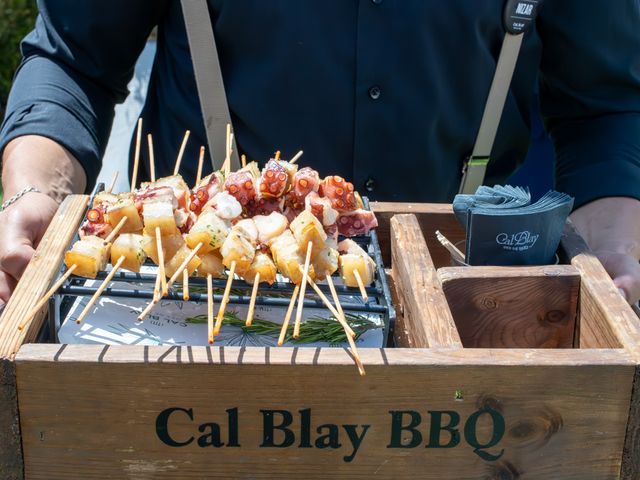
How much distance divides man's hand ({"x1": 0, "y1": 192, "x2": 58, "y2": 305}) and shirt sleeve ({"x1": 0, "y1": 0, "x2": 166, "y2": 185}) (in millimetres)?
269

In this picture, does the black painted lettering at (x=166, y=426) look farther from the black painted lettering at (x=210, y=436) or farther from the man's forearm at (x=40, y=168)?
the man's forearm at (x=40, y=168)

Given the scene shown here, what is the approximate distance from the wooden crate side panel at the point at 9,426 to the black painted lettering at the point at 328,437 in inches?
17.5

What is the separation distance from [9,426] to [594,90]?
5.42 ft

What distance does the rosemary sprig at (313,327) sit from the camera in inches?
54.2

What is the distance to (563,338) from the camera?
1568 millimetres

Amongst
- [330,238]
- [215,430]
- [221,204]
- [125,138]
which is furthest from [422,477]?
[125,138]

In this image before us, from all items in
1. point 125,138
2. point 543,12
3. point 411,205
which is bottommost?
point 125,138

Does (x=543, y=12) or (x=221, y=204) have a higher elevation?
(x=543, y=12)

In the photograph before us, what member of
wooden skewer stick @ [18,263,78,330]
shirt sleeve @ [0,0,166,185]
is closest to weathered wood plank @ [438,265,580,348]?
wooden skewer stick @ [18,263,78,330]

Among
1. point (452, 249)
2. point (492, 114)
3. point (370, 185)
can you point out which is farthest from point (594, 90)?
point (452, 249)

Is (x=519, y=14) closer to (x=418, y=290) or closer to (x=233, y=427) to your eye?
(x=418, y=290)

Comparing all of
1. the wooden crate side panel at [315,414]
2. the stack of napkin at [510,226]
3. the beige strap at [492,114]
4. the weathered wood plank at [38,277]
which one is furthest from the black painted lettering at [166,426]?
the beige strap at [492,114]

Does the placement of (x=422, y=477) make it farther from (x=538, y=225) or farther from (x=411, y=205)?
(x=411, y=205)

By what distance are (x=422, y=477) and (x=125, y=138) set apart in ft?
10.7
